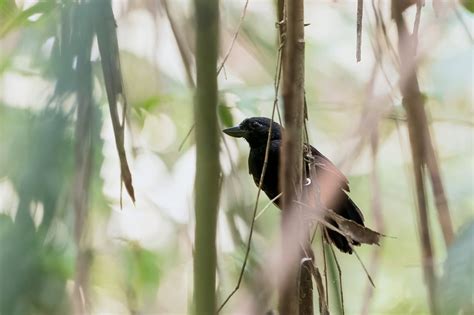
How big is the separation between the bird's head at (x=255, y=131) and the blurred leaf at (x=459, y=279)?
1675mm

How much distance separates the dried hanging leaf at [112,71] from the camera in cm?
Answer: 91

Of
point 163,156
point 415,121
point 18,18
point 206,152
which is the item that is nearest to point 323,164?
point 415,121

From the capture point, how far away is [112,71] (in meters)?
0.99

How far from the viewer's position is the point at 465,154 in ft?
8.43

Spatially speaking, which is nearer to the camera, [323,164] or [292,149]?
[292,149]

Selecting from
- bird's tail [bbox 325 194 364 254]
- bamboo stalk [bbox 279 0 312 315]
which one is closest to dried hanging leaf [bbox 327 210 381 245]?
bamboo stalk [bbox 279 0 312 315]

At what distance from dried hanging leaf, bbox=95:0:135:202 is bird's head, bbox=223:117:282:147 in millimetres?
1554

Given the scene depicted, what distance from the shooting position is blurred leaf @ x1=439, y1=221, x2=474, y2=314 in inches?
33.4

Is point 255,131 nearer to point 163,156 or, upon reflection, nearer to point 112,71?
point 163,156

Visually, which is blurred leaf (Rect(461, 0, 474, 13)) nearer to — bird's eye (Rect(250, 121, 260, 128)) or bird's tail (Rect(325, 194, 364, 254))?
bird's tail (Rect(325, 194, 364, 254))

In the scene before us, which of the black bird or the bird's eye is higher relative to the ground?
the bird's eye

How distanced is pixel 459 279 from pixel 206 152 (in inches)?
12.5

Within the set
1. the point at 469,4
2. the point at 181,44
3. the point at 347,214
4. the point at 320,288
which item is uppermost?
the point at 469,4

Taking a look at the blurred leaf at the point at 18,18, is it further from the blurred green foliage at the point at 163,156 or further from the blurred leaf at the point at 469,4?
the blurred leaf at the point at 469,4
